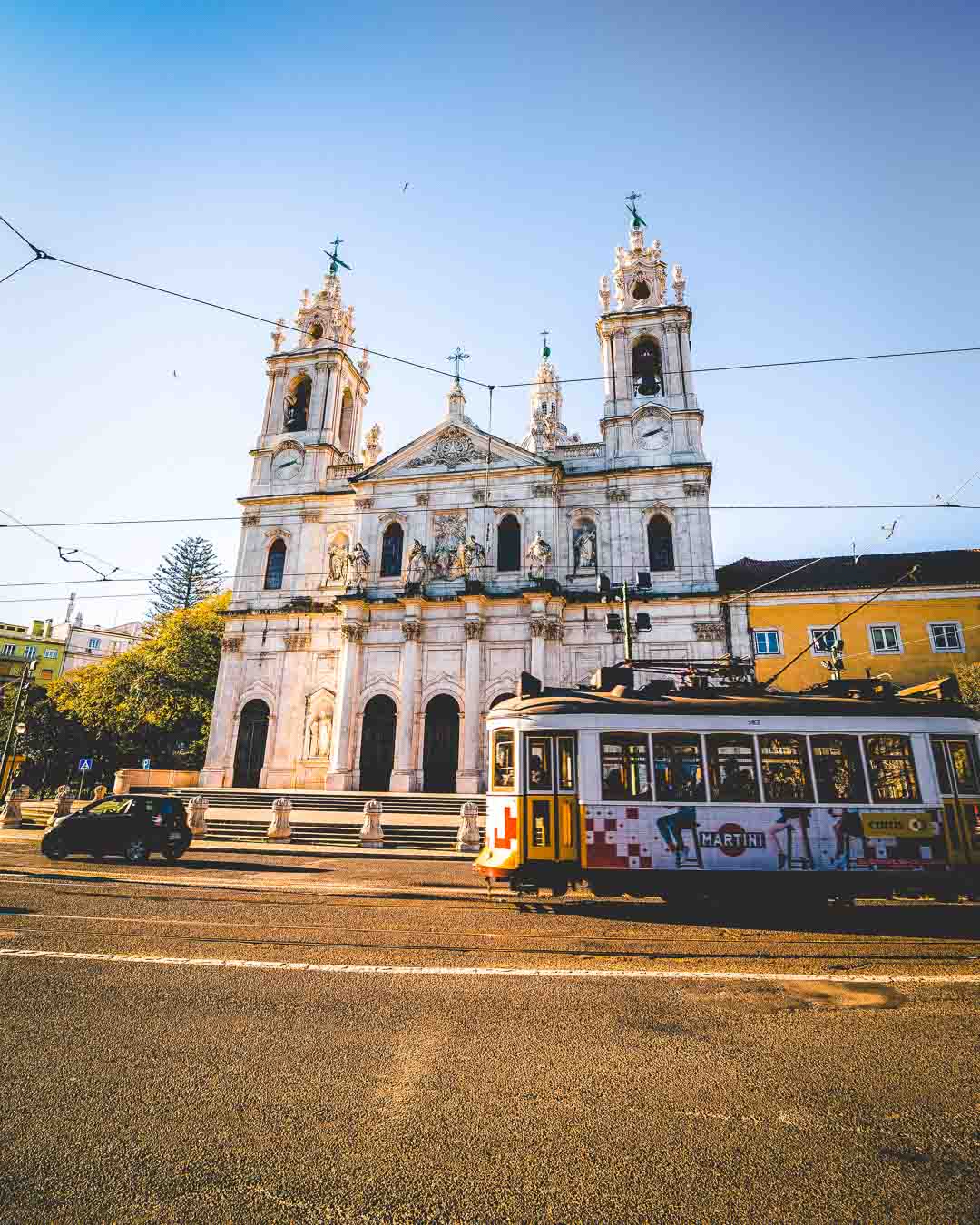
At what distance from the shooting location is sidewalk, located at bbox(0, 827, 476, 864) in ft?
51.5

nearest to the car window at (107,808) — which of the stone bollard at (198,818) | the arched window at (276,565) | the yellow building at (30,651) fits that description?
the stone bollard at (198,818)

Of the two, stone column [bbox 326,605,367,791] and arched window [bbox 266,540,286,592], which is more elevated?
arched window [bbox 266,540,286,592]

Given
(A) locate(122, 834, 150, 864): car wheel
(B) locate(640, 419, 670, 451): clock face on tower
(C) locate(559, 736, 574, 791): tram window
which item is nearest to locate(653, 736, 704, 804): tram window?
(C) locate(559, 736, 574, 791): tram window

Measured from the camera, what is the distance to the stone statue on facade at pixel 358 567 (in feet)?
90.3

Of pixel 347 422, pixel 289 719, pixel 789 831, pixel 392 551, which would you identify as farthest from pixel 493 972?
pixel 347 422

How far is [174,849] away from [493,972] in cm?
1126

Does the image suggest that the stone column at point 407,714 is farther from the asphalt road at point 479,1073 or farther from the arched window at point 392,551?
the asphalt road at point 479,1073

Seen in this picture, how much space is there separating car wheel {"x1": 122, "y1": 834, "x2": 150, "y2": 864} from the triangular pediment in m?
19.5

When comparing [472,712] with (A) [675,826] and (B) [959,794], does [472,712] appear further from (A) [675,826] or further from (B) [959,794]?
(B) [959,794]

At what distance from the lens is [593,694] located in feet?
32.4

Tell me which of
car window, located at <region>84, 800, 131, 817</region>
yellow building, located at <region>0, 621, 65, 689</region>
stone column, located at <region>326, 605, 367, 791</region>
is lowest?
car window, located at <region>84, 800, 131, 817</region>

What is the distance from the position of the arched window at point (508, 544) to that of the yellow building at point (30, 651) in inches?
2431

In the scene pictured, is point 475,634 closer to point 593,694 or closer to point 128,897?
point 593,694

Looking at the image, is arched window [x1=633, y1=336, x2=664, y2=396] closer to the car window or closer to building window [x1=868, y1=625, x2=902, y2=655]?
building window [x1=868, y1=625, x2=902, y2=655]
